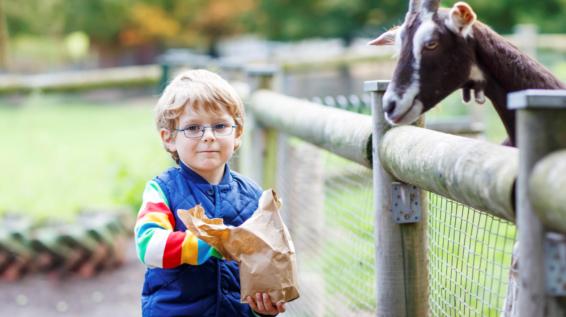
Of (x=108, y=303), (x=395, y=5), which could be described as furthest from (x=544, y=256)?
(x=395, y=5)

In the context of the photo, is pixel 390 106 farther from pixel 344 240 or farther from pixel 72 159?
pixel 72 159

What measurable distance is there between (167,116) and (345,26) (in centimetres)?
2997

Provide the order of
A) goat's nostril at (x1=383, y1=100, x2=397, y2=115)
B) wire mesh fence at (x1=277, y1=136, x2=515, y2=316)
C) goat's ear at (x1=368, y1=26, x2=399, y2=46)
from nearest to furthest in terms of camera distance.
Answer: goat's nostril at (x1=383, y1=100, x2=397, y2=115), wire mesh fence at (x1=277, y1=136, x2=515, y2=316), goat's ear at (x1=368, y1=26, x2=399, y2=46)

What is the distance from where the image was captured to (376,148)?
273cm

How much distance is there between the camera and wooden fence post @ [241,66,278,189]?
558cm

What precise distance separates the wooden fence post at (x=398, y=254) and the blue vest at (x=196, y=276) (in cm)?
41

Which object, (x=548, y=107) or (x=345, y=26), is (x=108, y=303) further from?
(x=345, y=26)

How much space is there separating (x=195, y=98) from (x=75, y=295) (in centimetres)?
439

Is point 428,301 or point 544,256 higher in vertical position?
point 544,256

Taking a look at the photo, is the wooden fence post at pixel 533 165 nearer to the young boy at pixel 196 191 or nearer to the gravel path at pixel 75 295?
the young boy at pixel 196 191

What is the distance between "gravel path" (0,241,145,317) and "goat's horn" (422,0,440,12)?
4.07 meters

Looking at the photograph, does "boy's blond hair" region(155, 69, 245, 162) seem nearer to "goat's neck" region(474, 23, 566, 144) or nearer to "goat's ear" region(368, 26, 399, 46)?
"goat's ear" region(368, 26, 399, 46)

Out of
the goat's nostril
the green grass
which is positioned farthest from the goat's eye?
the green grass

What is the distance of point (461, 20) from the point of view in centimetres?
269
